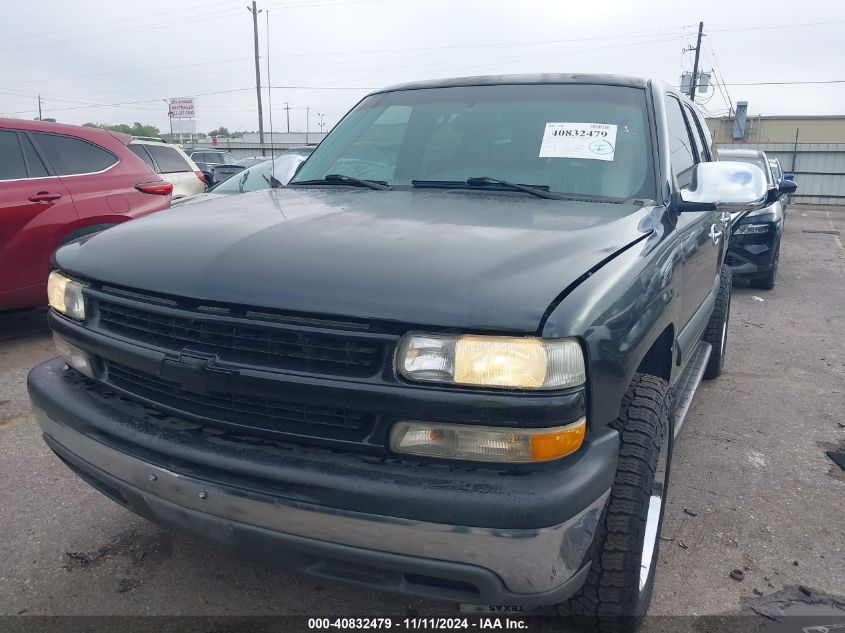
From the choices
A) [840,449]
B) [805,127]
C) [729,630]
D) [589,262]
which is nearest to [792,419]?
[840,449]

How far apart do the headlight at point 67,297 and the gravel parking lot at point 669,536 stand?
0.95 metres

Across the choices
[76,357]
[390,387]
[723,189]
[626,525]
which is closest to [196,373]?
[390,387]

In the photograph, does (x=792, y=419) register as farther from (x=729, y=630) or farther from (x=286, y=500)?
(x=286, y=500)

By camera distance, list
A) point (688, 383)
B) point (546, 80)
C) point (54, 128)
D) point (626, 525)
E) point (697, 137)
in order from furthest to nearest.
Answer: point (54, 128)
point (697, 137)
point (688, 383)
point (546, 80)
point (626, 525)

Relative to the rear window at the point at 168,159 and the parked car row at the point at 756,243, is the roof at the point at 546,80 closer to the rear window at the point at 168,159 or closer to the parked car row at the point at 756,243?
the parked car row at the point at 756,243

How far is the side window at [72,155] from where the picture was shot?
5.39 m

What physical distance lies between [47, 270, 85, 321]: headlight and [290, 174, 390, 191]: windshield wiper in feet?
3.83

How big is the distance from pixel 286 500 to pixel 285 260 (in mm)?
628

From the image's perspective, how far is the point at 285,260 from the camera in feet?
6.17

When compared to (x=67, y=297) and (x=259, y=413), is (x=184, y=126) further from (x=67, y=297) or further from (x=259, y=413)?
(x=259, y=413)

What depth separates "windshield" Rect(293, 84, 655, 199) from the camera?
272cm

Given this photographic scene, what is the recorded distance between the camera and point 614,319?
1824 mm

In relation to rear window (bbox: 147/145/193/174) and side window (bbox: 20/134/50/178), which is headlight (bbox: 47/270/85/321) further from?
rear window (bbox: 147/145/193/174)

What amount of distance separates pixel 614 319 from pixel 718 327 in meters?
3.11
